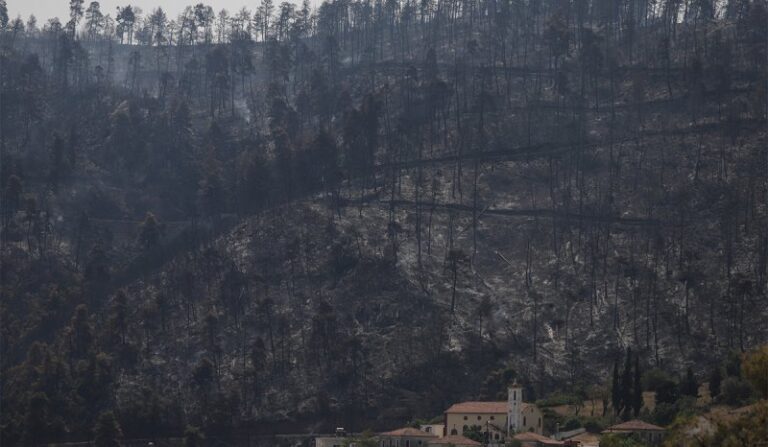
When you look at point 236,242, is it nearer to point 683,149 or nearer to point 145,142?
point 145,142

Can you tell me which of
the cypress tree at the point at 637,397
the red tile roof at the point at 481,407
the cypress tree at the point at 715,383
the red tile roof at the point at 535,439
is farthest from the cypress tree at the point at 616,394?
the red tile roof at the point at 535,439

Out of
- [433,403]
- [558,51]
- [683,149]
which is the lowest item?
[433,403]

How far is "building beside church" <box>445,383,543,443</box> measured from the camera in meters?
118

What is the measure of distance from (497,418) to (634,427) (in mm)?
14703

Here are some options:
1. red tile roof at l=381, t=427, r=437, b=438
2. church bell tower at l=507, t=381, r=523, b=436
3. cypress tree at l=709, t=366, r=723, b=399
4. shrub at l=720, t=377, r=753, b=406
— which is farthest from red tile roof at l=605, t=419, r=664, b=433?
red tile roof at l=381, t=427, r=437, b=438

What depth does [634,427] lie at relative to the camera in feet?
361

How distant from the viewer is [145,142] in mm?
180125

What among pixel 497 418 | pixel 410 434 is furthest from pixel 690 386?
pixel 410 434

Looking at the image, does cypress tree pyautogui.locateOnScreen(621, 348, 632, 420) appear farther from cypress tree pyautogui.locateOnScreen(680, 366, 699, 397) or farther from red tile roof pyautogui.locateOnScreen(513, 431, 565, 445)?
red tile roof pyautogui.locateOnScreen(513, 431, 565, 445)

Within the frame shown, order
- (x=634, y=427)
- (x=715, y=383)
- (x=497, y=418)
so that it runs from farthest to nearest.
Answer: (x=497, y=418)
(x=715, y=383)
(x=634, y=427)

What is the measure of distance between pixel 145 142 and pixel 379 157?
32900mm

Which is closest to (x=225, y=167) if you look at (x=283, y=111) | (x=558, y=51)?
(x=283, y=111)

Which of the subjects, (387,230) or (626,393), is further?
(387,230)

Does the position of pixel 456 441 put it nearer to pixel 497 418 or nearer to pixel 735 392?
pixel 497 418
